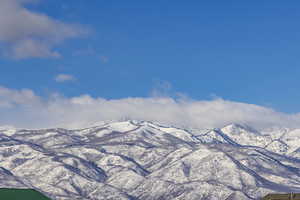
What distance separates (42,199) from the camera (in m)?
128

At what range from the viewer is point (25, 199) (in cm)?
12606

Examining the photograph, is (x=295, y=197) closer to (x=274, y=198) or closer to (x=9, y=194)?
(x=274, y=198)

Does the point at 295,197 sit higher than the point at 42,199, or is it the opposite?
the point at 295,197

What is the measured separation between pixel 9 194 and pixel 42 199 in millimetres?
7483

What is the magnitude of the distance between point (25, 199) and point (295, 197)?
75098 millimetres

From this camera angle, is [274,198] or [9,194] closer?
[9,194]

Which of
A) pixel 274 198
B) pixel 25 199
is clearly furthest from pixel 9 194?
pixel 274 198

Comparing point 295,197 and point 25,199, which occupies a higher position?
point 295,197

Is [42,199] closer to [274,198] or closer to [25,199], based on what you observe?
[25,199]

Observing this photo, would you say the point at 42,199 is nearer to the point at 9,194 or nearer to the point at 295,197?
the point at 9,194

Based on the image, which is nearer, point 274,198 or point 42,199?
point 42,199

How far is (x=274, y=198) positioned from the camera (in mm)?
160625

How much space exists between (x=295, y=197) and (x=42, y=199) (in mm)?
71048

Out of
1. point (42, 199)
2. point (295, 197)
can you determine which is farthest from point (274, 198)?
point (42, 199)
